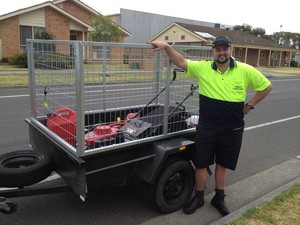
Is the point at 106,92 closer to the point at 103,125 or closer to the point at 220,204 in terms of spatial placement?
the point at 103,125

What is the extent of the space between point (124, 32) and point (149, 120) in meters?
26.6

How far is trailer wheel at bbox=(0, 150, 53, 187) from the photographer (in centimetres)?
280

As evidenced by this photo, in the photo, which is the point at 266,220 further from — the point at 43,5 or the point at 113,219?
the point at 43,5

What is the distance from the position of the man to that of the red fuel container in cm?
119

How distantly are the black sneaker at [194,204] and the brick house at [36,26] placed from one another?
76.8ft

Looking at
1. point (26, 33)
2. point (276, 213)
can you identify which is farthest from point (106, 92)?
point (26, 33)

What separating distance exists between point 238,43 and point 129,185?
3897 centimetres

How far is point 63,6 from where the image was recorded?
2833 centimetres

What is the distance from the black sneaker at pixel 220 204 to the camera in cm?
347

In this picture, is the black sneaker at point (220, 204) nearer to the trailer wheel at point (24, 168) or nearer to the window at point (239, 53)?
the trailer wheel at point (24, 168)

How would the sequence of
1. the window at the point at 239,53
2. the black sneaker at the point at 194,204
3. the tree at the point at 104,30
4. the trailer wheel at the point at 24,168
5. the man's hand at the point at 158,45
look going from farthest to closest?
the window at the point at 239,53
the tree at the point at 104,30
the black sneaker at the point at 194,204
the man's hand at the point at 158,45
the trailer wheel at the point at 24,168

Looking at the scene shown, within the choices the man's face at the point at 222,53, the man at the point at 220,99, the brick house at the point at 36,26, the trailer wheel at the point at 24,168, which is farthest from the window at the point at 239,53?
the trailer wheel at the point at 24,168

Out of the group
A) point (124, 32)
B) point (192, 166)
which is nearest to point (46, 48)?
point (192, 166)

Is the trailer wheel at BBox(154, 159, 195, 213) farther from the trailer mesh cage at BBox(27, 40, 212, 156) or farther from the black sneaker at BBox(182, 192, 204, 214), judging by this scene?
the trailer mesh cage at BBox(27, 40, 212, 156)
